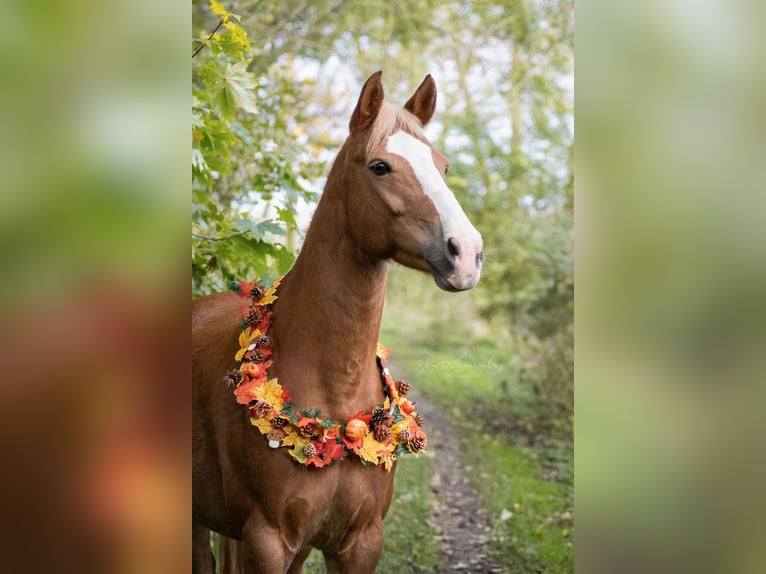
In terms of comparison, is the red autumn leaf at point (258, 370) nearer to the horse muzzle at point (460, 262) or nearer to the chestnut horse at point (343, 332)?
the chestnut horse at point (343, 332)

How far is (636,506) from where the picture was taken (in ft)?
2.72

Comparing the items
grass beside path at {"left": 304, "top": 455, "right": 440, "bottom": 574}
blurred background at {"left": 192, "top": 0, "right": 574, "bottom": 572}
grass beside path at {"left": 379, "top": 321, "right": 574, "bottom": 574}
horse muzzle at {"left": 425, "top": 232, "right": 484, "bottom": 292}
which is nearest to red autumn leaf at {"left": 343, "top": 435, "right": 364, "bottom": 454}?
horse muzzle at {"left": 425, "top": 232, "right": 484, "bottom": 292}

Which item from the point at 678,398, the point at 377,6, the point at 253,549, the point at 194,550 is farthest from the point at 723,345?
the point at 377,6

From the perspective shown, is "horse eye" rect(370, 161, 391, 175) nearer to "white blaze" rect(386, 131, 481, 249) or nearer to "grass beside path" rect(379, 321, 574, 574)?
"white blaze" rect(386, 131, 481, 249)

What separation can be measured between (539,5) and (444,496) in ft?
9.95

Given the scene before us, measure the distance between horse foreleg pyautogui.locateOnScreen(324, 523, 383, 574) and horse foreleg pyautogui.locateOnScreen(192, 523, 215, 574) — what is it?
869 millimetres

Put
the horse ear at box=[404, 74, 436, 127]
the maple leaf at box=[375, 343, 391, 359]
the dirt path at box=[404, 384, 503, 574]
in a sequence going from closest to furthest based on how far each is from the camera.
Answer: the horse ear at box=[404, 74, 436, 127] → the maple leaf at box=[375, 343, 391, 359] → the dirt path at box=[404, 384, 503, 574]

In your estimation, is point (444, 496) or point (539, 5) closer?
point (444, 496)

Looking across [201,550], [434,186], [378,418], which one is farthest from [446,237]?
[201,550]

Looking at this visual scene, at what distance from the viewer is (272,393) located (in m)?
1.66

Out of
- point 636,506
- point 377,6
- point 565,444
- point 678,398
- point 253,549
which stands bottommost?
point 565,444

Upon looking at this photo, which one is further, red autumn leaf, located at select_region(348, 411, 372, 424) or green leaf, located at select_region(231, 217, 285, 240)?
green leaf, located at select_region(231, 217, 285, 240)

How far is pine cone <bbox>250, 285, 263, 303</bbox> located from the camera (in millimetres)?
1887

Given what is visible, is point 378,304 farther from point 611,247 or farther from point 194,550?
point 194,550
